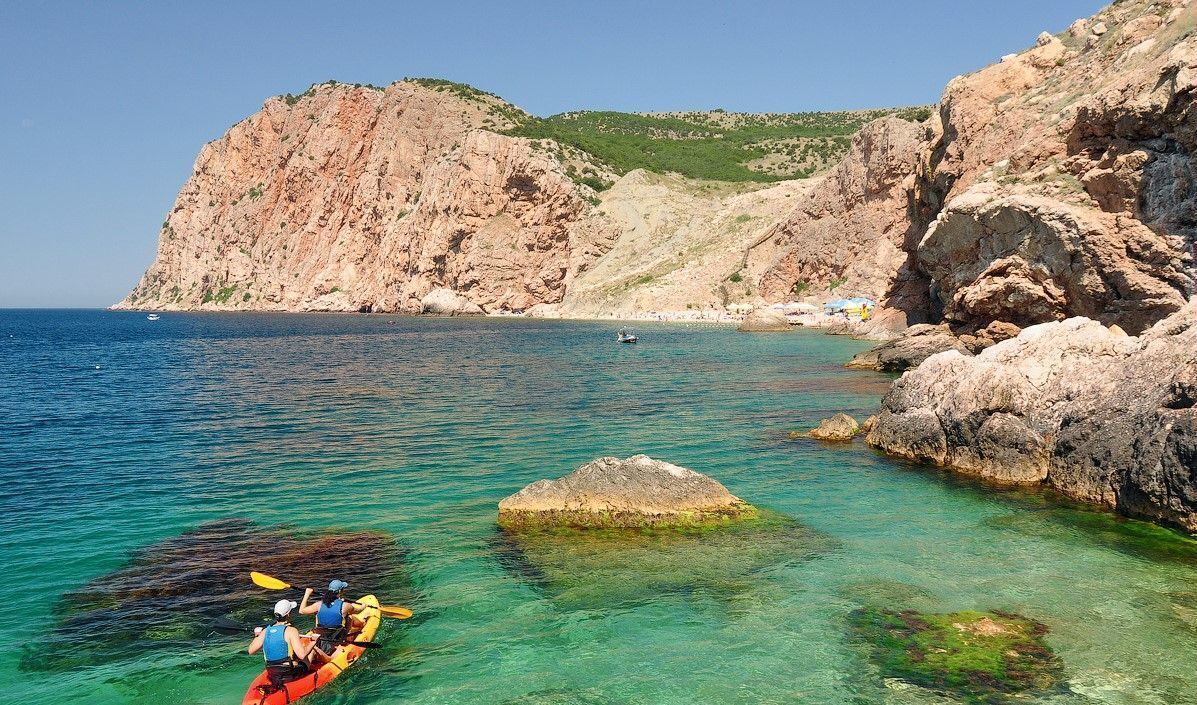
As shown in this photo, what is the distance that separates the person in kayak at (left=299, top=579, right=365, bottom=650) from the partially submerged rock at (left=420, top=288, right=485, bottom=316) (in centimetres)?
10659

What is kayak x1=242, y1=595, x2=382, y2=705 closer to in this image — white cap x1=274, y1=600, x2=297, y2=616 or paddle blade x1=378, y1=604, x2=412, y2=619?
paddle blade x1=378, y1=604, x2=412, y2=619

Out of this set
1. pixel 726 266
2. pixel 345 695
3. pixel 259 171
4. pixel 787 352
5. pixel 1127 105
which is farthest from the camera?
pixel 259 171

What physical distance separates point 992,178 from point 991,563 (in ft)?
101

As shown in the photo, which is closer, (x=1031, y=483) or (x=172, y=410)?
(x=1031, y=483)

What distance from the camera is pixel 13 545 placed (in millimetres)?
14297

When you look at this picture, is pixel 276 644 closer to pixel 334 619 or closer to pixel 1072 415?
pixel 334 619

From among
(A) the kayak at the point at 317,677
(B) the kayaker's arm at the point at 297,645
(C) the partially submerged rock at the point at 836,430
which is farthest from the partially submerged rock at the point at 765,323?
(B) the kayaker's arm at the point at 297,645

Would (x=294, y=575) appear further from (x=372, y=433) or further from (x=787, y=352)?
(x=787, y=352)

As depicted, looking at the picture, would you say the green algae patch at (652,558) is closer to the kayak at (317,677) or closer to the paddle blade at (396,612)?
the paddle blade at (396,612)

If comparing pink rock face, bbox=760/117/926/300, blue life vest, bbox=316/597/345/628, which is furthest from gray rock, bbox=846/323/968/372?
blue life vest, bbox=316/597/345/628

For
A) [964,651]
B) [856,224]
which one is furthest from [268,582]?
[856,224]

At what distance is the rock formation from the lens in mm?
13984

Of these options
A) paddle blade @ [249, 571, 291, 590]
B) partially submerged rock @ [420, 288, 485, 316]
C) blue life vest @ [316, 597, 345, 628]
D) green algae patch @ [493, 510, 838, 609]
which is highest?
partially submerged rock @ [420, 288, 485, 316]

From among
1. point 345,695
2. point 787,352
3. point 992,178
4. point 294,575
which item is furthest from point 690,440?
point 787,352
